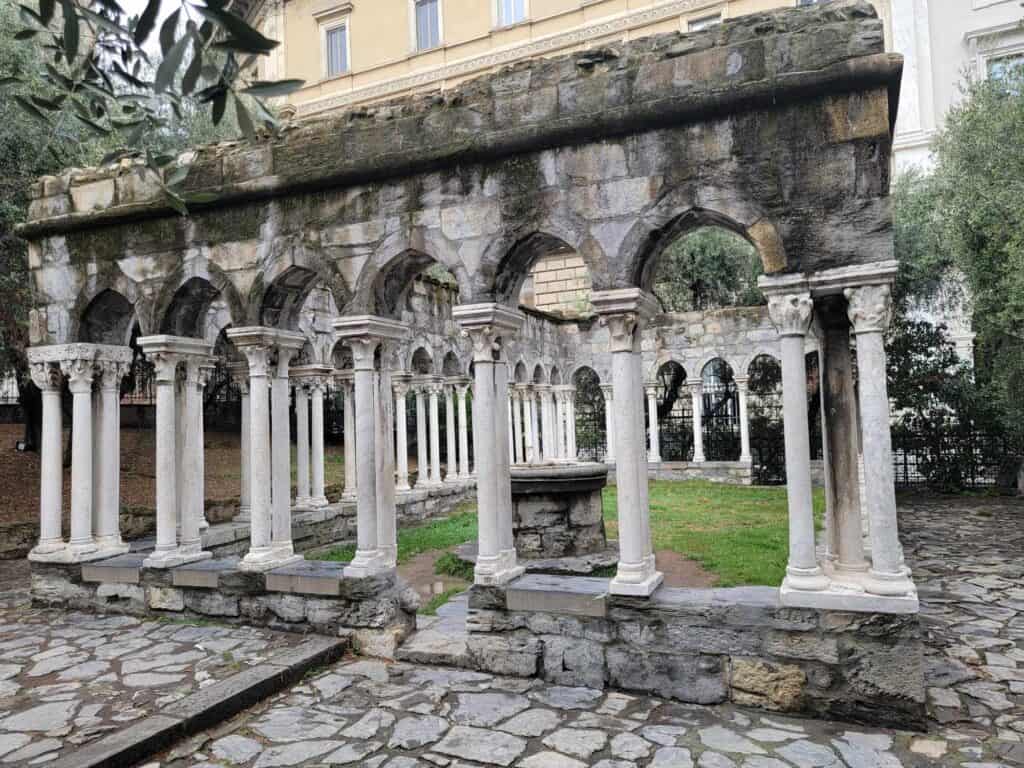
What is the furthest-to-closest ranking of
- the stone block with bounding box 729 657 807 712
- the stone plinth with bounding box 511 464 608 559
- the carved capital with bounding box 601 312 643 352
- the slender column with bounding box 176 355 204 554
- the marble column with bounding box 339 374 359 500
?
1. the marble column with bounding box 339 374 359 500
2. the stone plinth with bounding box 511 464 608 559
3. the slender column with bounding box 176 355 204 554
4. the carved capital with bounding box 601 312 643 352
5. the stone block with bounding box 729 657 807 712

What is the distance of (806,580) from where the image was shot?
4594mm

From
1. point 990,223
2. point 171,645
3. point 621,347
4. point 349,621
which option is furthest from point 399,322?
point 990,223

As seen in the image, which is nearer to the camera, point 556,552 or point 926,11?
point 556,552

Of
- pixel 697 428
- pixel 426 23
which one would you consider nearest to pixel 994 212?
pixel 697 428

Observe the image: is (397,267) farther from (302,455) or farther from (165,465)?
(302,455)

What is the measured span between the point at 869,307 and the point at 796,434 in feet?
3.07

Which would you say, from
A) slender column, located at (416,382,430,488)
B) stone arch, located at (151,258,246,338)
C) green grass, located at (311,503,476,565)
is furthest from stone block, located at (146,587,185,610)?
slender column, located at (416,382,430,488)

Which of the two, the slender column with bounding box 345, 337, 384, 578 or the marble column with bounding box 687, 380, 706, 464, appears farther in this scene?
the marble column with bounding box 687, 380, 706, 464

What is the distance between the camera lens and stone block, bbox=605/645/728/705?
15.4ft

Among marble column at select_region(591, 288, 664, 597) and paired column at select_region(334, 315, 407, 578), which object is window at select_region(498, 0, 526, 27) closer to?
paired column at select_region(334, 315, 407, 578)

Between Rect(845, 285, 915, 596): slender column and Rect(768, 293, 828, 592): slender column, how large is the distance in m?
0.32

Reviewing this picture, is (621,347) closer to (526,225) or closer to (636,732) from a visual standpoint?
(526,225)

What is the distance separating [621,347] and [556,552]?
12.9 ft

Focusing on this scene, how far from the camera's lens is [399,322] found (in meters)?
6.39
